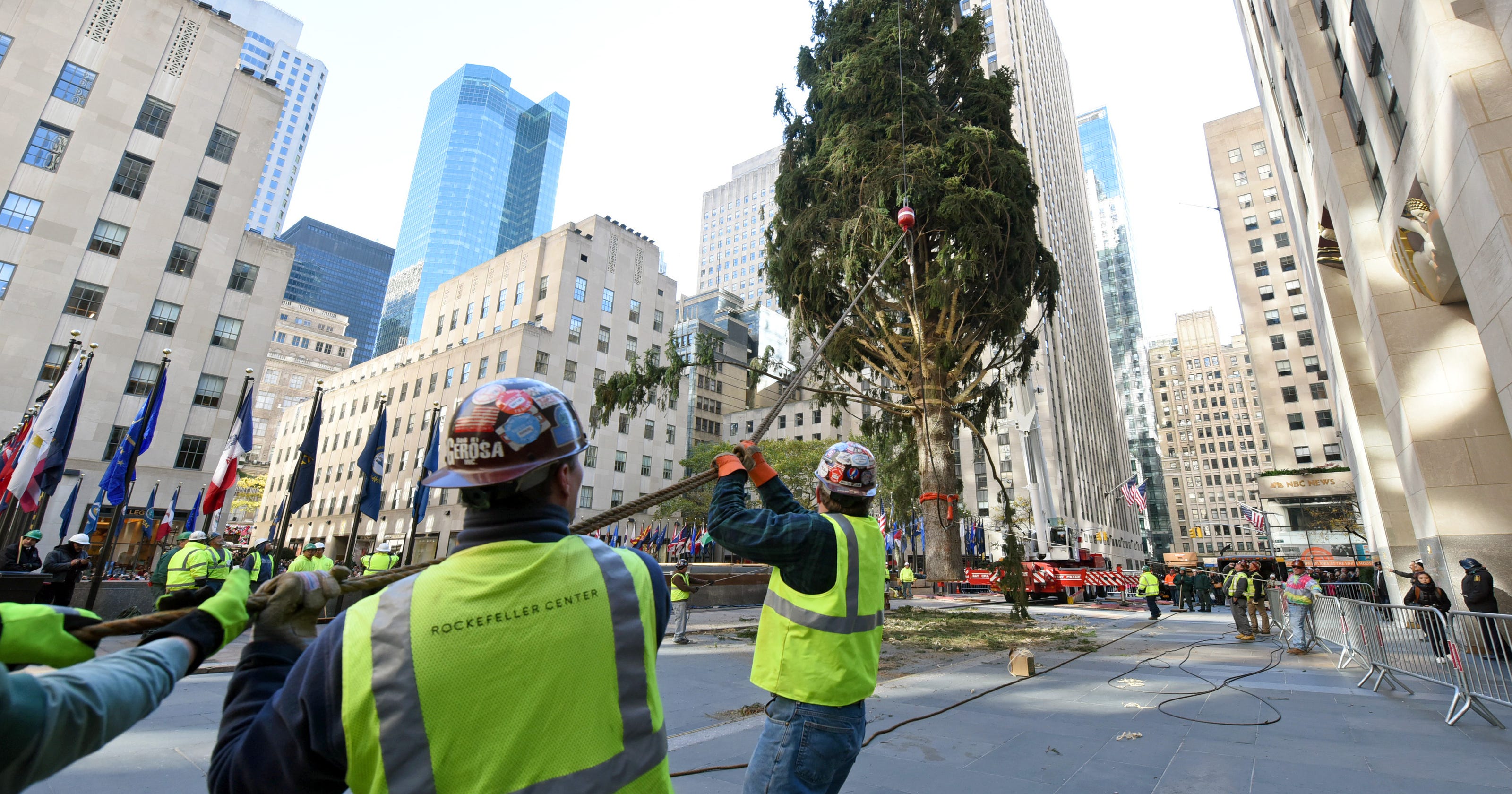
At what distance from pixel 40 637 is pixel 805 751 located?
281 centimetres

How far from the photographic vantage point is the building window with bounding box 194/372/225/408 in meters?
33.5

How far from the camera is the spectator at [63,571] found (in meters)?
13.4

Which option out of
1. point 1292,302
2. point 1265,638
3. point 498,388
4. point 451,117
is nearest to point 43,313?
point 498,388

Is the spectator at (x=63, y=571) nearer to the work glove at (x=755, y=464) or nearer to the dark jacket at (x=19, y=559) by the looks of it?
the dark jacket at (x=19, y=559)

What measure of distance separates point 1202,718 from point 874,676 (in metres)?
5.95

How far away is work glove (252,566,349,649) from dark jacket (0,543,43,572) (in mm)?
17915

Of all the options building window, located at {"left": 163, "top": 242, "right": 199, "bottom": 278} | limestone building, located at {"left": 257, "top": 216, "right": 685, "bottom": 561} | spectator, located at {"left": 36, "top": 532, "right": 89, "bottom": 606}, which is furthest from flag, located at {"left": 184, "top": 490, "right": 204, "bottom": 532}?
limestone building, located at {"left": 257, "top": 216, "right": 685, "bottom": 561}

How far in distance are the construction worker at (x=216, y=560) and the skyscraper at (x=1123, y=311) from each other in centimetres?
12578

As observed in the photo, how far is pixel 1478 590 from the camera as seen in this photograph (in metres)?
11.2

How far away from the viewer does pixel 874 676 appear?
11.6ft

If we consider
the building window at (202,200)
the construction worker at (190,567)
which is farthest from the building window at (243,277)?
the construction worker at (190,567)

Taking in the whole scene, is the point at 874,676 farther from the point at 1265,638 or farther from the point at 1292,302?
the point at 1292,302

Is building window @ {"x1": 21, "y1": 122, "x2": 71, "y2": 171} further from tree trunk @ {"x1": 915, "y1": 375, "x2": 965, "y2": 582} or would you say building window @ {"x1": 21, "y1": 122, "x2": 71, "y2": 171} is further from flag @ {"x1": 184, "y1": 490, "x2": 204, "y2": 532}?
tree trunk @ {"x1": 915, "y1": 375, "x2": 965, "y2": 582}

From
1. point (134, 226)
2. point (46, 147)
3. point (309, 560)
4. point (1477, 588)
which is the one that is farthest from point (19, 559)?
point (46, 147)
